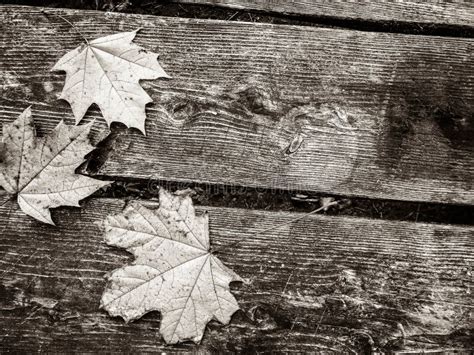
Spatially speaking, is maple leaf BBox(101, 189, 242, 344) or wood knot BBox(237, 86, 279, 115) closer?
maple leaf BBox(101, 189, 242, 344)

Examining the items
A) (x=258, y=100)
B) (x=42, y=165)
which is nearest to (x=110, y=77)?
(x=42, y=165)

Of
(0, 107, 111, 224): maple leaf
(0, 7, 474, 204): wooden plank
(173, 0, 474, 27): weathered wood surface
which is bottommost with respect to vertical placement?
(0, 107, 111, 224): maple leaf

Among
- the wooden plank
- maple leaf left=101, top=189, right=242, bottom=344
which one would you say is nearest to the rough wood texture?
maple leaf left=101, top=189, right=242, bottom=344

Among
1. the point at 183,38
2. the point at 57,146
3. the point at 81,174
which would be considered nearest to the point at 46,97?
the point at 57,146

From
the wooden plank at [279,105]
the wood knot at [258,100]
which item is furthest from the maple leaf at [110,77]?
the wood knot at [258,100]

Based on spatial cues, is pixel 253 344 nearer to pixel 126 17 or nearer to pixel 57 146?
pixel 57 146

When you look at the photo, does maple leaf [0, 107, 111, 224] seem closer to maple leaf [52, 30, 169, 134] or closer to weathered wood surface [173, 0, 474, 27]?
maple leaf [52, 30, 169, 134]
